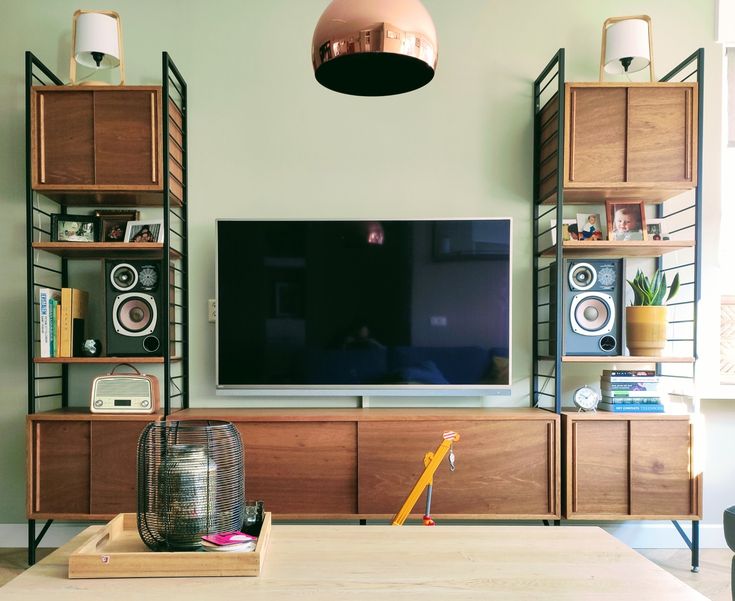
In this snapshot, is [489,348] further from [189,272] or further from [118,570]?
[118,570]

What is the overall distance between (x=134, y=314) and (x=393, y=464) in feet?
4.54

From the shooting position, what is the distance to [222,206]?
304 cm

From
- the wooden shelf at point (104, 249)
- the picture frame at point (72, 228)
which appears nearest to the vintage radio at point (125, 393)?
the wooden shelf at point (104, 249)

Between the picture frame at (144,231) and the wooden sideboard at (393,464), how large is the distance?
84cm

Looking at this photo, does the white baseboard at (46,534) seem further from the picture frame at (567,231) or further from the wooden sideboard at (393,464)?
the picture frame at (567,231)

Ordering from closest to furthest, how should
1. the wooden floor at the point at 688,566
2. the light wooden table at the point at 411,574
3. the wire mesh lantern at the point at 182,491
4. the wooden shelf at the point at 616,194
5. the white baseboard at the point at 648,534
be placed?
the light wooden table at the point at 411,574, the wire mesh lantern at the point at 182,491, the wooden floor at the point at 688,566, the wooden shelf at the point at 616,194, the white baseboard at the point at 648,534

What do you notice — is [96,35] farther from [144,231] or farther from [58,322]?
[58,322]

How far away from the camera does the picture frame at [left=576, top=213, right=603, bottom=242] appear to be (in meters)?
2.90

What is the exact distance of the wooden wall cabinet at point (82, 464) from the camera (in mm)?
2629

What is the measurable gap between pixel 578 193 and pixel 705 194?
0.71 metres

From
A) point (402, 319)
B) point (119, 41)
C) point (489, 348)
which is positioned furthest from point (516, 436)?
point (119, 41)

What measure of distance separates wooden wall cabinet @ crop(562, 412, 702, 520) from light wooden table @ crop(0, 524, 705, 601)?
1382 mm

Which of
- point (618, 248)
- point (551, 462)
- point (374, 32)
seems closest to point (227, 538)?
point (374, 32)

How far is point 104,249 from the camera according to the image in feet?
9.14
